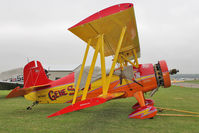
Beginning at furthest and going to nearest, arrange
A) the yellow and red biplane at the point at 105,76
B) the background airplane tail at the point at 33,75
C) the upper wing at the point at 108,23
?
the background airplane tail at the point at 33,75
the yellow and red biplane at the point at 105,76
the upper wing at the point at 108,23

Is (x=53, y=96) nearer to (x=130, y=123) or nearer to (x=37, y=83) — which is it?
(x=37, y=83)

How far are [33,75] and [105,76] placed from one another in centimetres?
376

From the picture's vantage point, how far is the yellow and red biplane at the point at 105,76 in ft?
11.3

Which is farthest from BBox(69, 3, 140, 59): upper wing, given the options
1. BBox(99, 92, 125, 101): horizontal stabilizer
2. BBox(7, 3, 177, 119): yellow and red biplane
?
BBox(99, 92, 125, 101): horizontal stabilizer

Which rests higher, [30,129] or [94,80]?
[94,80]

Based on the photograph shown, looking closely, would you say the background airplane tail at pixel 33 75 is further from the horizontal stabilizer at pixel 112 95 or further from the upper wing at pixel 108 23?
the horizontal stabilizer at pixel 112 95

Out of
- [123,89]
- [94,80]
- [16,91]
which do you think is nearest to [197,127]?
[123,89]

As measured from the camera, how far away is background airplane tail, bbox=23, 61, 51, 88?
593 cm

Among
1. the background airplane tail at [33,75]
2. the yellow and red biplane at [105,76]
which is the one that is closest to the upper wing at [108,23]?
the yellow and red biplane at [105,76]

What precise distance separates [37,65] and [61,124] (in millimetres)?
3296

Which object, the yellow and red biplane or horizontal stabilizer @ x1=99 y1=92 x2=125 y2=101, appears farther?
horizontal stabilizer @ x1=99 y1=92 x2=125 y2=101

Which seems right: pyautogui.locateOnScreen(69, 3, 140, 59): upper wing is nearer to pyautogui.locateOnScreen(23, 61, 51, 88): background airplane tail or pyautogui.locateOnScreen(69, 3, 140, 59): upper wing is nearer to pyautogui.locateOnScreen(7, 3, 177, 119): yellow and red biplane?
pyautogui.locateOnScreen(7, 3, 177, 119): yellow and red biplane

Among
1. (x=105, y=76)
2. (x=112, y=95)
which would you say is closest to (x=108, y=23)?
(x=105, y=76)

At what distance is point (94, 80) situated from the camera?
505 centimetres
